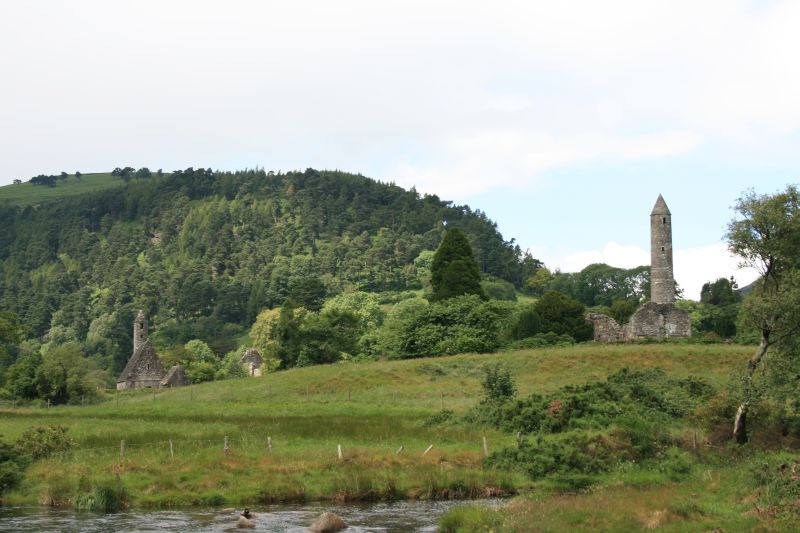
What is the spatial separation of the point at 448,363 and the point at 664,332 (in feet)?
99.4

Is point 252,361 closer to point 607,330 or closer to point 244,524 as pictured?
point 607,330

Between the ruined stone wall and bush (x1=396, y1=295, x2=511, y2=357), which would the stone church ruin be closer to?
bush (x1=396, y1=295, x2=511, y2=357)

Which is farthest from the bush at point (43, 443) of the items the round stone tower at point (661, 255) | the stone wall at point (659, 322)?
the round stone tower at point (661, 255)

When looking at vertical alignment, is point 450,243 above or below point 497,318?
above

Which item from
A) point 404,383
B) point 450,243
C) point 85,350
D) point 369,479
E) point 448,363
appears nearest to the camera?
point 369,479

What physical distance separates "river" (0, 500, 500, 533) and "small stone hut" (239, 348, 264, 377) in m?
105

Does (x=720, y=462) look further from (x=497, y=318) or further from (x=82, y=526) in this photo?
(x=497, y=318)

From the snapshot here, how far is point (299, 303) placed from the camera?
14600 cm

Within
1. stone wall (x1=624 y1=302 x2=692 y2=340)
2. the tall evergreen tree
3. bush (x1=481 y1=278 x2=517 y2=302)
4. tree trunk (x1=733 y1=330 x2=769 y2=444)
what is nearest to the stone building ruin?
the tall evergreen tree

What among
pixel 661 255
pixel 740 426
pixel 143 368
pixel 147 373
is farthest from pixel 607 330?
pixel 740 426

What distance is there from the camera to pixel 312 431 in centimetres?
4619

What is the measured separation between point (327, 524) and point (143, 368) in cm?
9193

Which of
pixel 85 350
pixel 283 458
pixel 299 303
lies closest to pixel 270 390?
pixel 283 458

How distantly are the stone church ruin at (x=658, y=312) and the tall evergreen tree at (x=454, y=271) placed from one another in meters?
12.6
